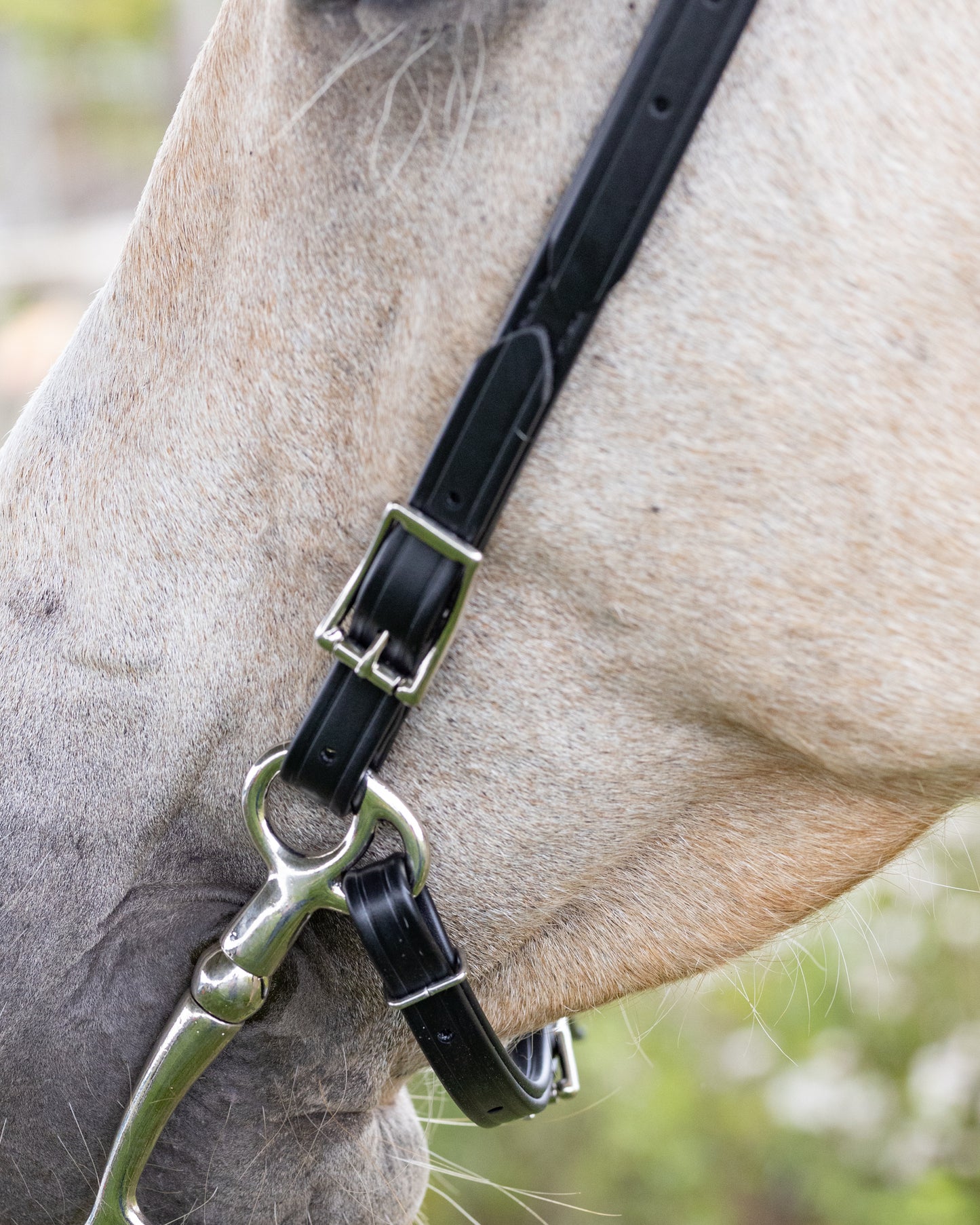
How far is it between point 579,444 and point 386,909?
41 centimetres

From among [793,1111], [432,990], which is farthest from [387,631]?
[793,1111]

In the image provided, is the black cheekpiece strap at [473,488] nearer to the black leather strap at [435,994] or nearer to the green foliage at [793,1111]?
the black leather strap at [435,994]

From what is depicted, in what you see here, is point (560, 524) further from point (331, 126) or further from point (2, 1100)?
point (2, 1100)

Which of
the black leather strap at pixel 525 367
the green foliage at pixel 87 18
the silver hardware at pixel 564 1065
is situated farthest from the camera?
the green foliage at pixel 87 18

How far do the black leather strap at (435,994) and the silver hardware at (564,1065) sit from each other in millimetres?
217

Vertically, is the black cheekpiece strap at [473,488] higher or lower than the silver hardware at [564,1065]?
higher

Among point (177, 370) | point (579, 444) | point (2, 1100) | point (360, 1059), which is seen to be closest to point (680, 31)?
point (579, 444)

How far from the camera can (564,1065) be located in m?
1.39

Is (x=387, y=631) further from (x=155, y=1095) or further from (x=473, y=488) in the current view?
(x=155, y=1095)

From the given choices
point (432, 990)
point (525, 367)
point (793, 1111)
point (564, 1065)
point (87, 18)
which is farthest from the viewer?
point (87, 18)

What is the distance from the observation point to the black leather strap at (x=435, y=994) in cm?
96

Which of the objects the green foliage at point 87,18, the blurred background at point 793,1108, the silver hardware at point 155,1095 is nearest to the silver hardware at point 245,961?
the silver hardware at point 155,1095

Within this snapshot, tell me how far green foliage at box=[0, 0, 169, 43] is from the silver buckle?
44.8ft

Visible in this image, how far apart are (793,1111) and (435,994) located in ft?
7.03
